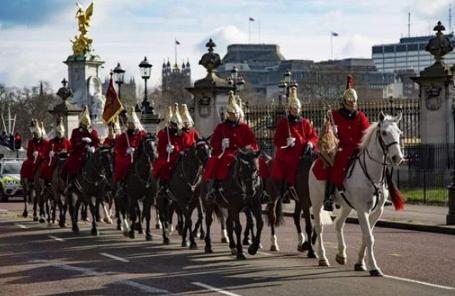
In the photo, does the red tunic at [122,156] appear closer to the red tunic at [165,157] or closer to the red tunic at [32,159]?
the red tunic at [165,157]

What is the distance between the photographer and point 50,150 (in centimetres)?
2589

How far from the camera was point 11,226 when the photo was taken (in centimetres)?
2495

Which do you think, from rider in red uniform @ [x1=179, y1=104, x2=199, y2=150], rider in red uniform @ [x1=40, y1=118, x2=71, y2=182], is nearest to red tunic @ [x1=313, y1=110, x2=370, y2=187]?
rider in red uniform @ [x1=179, y1=104, x2=199, y2=150]

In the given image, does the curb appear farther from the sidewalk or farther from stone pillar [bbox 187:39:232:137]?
stone pillar [bbox 187:39:232:137]

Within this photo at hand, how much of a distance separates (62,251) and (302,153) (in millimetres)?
5054

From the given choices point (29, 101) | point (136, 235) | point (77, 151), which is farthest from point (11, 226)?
point (29, 101)

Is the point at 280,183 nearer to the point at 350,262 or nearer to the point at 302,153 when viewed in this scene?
the point at 302,153

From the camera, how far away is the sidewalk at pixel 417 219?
22461 mm

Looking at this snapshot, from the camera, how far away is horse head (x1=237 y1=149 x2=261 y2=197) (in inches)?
635

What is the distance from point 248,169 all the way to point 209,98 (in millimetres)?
21039

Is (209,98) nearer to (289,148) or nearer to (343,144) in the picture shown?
(289,148)

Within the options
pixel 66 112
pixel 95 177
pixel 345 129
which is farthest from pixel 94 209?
pixel 66 112

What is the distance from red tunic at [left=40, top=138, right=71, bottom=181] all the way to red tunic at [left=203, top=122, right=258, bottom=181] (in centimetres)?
895

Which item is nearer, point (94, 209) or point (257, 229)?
point (257, 229)
